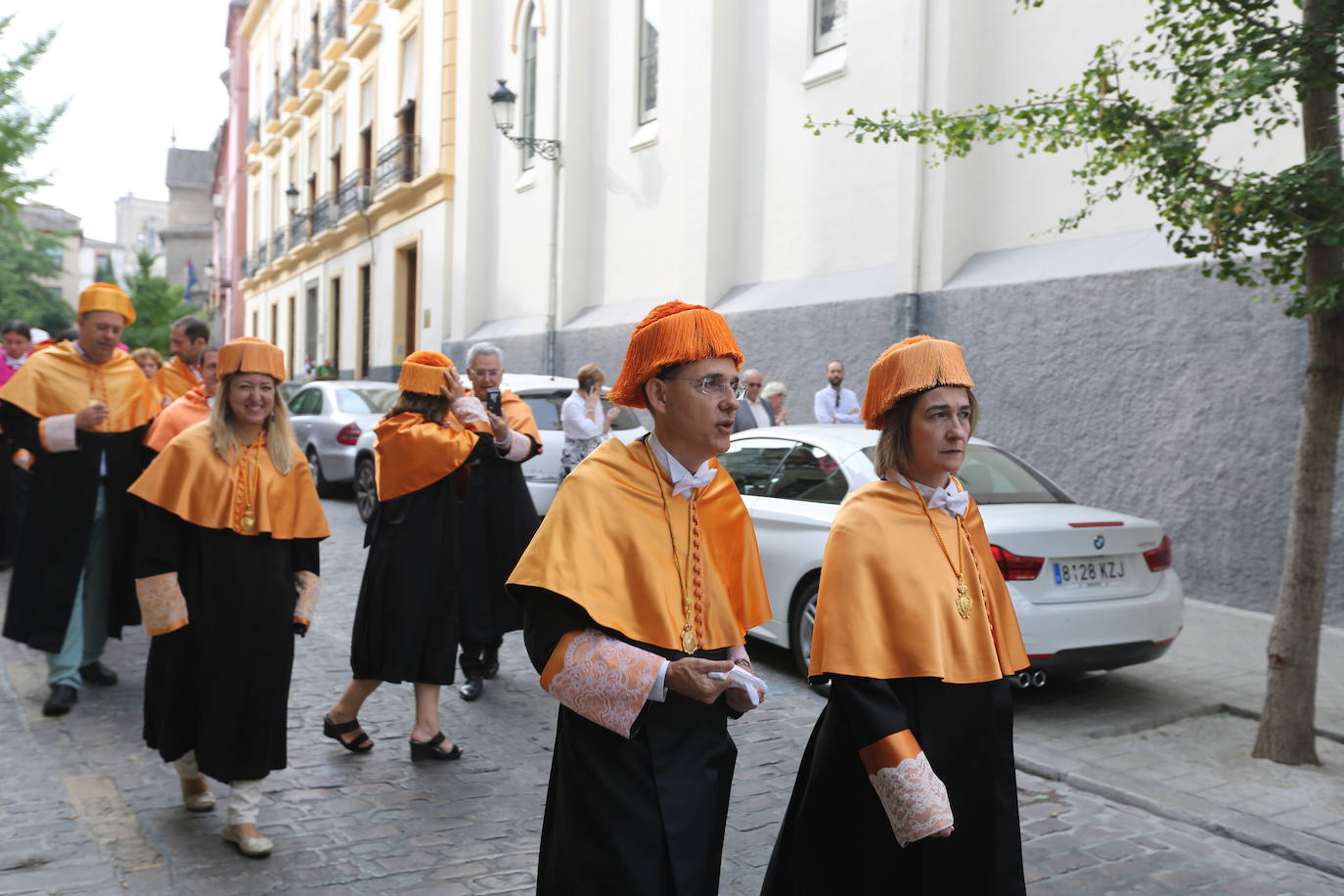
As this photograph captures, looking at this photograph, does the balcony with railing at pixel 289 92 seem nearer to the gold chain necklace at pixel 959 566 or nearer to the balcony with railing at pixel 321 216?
the balcony with railing at pixel 321 216

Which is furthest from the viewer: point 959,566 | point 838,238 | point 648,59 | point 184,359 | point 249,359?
point 648,59

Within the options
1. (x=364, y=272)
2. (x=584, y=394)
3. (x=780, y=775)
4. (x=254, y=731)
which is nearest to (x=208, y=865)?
(x=254, y=731)

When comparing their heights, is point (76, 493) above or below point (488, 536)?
above

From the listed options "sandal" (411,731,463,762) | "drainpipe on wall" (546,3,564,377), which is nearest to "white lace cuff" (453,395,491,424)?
"sandal" (411,731,463,762)

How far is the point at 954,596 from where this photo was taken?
2.74 metres

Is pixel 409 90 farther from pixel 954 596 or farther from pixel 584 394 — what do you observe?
pixel 954 596

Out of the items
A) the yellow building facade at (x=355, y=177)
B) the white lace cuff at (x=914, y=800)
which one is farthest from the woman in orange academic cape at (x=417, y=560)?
the yellow building facade at (x=355, y=177)

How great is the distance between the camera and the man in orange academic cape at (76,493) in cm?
609

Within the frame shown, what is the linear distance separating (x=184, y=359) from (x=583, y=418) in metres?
3.95

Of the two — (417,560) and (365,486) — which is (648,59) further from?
(417,560)

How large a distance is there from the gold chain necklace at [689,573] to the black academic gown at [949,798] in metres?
0.34

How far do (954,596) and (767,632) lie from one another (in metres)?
4.59

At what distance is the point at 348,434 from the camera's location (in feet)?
47.8

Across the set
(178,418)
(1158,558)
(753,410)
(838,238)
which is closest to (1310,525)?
(1158,558)
